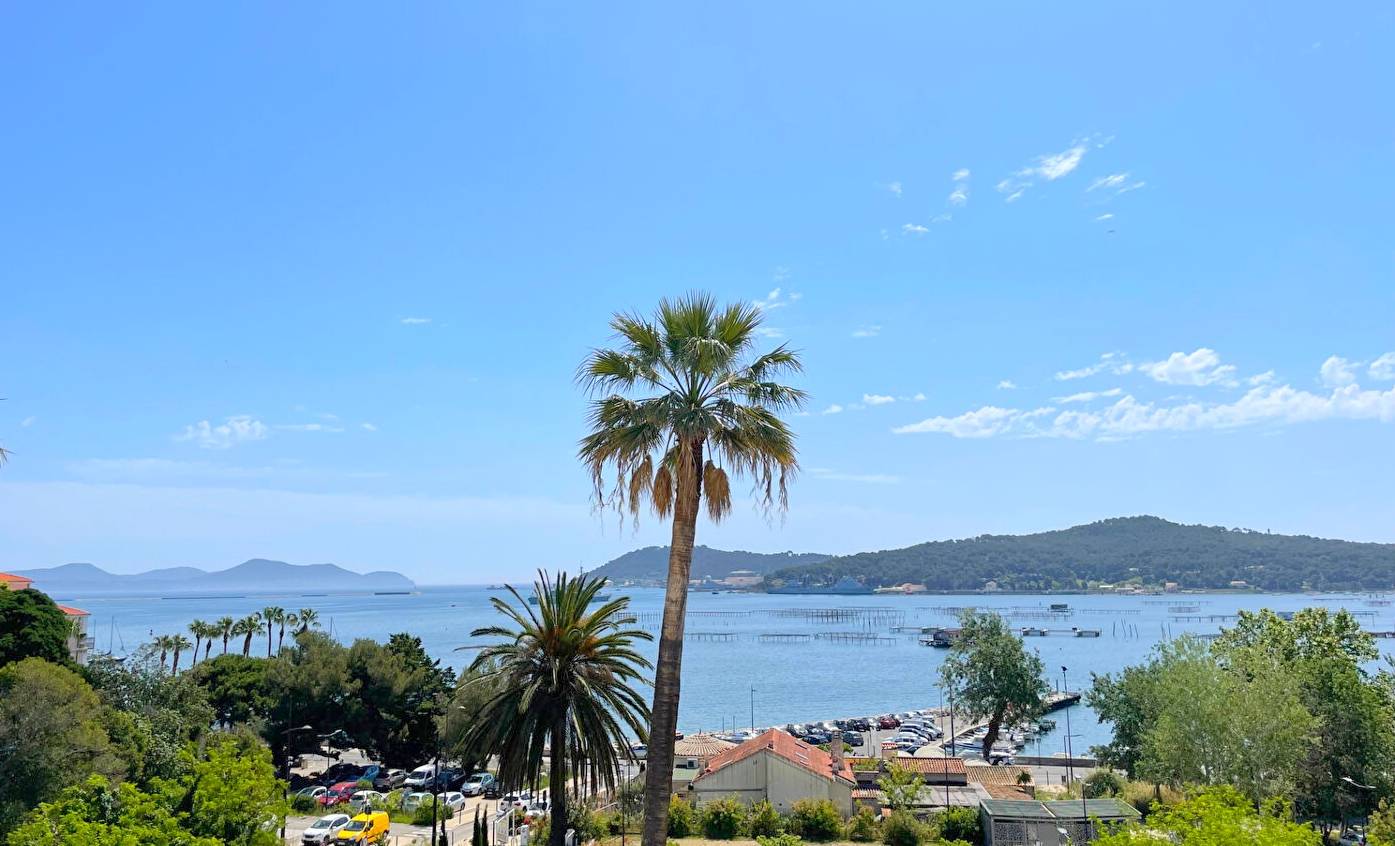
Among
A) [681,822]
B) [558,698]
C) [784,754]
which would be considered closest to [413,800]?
[681,822]

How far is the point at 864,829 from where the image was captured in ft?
105

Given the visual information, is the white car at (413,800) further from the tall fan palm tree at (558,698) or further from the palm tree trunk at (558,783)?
the palm tree trunk at (558,783)

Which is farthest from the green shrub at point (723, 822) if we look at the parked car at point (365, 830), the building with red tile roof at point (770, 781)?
the parked car at point (365, 830)

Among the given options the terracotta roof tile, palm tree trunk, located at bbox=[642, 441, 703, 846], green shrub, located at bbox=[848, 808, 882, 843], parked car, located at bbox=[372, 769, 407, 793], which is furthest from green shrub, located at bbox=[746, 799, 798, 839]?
parked car, located at bbox=[372, 769, 407, 793]

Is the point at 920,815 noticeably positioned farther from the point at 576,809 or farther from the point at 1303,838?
the point at 1303,838

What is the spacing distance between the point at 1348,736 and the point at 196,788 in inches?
1492

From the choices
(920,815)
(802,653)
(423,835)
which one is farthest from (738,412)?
(802,653)

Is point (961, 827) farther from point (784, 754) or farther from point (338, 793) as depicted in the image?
point (338, 793)

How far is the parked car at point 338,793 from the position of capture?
1854 inches

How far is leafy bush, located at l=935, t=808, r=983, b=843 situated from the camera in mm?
31844

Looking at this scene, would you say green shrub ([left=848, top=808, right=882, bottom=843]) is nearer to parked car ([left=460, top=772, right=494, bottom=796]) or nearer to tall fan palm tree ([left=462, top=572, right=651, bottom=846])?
tall fan palm tree ([left=462, top=572, right=651, bottom=846])

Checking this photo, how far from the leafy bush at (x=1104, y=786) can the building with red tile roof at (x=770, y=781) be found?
513 inches

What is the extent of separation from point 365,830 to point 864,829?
18584 mm

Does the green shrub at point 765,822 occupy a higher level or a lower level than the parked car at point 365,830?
higher
